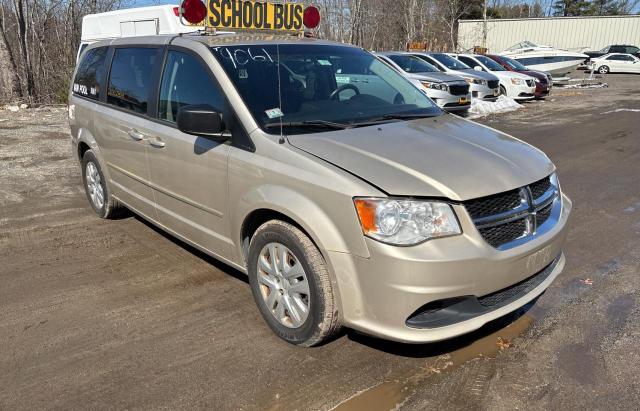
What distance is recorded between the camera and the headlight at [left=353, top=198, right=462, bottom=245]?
8.63 feet

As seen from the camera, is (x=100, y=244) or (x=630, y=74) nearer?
(x=100, y=244)

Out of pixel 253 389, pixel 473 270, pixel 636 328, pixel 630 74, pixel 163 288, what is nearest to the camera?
pixel 473 270

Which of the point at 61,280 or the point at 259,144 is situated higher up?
the point at 259,144

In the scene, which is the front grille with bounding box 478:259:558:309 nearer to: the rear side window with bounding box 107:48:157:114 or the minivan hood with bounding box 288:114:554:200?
the minivan hood with bounding box 288:114:554:200

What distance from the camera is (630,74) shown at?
3334 centimetres

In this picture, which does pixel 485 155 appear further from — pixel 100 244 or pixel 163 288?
pixel 100 244

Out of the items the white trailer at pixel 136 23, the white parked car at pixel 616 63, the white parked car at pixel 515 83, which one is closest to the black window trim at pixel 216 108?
the white trailer at pixel 136 23

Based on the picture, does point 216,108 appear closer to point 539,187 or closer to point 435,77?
point 539,187

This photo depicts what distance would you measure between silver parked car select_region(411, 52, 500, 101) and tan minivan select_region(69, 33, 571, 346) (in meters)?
12.2

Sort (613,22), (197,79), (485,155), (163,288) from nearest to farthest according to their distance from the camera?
(485,155), (197,79), (163,288), (613,22)

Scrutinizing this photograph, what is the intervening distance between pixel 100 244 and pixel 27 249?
Answer: 635 mm

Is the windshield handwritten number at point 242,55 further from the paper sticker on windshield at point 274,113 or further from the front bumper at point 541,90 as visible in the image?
the front bumper at point 541,90

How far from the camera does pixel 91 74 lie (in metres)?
5.43

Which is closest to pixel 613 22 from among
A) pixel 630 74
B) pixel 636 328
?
pixel 630 74
